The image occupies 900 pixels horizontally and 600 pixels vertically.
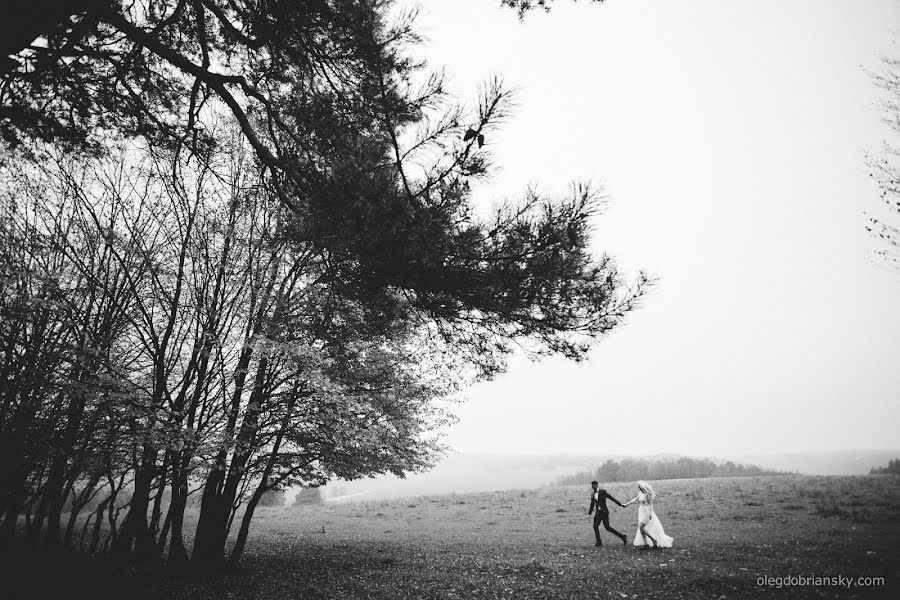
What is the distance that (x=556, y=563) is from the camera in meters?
9.59

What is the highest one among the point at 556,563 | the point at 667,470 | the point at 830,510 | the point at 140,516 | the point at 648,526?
the point at 140,516

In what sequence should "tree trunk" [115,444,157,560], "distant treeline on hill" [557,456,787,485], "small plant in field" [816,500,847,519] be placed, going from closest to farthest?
"tree trunk" [115,444,157,560]
"small plant in field" [816,500,847,519]
"distant treeline on hill" [557,456,787,485]

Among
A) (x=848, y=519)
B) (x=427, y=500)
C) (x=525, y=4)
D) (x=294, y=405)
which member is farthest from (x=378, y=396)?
(x=427, y=500)

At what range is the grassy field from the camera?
6.91 m

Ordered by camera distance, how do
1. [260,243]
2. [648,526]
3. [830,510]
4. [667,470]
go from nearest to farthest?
1. [260,243]
2. [648,526]
3. [830,510]
4. [667,470]

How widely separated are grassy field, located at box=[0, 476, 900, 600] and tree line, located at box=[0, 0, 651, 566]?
1.83 metres

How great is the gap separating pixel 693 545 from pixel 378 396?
31.9 feet

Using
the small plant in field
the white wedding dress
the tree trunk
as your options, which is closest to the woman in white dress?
the white wedding dress

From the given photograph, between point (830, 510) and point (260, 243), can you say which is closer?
point (260, 243)

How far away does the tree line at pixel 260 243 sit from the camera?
4.36 m

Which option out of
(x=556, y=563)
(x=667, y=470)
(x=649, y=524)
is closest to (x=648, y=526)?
(x=649, y=524)

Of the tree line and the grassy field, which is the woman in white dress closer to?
the grassy field

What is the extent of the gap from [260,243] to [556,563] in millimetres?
10131

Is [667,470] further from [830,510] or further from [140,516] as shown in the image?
[140,516]
